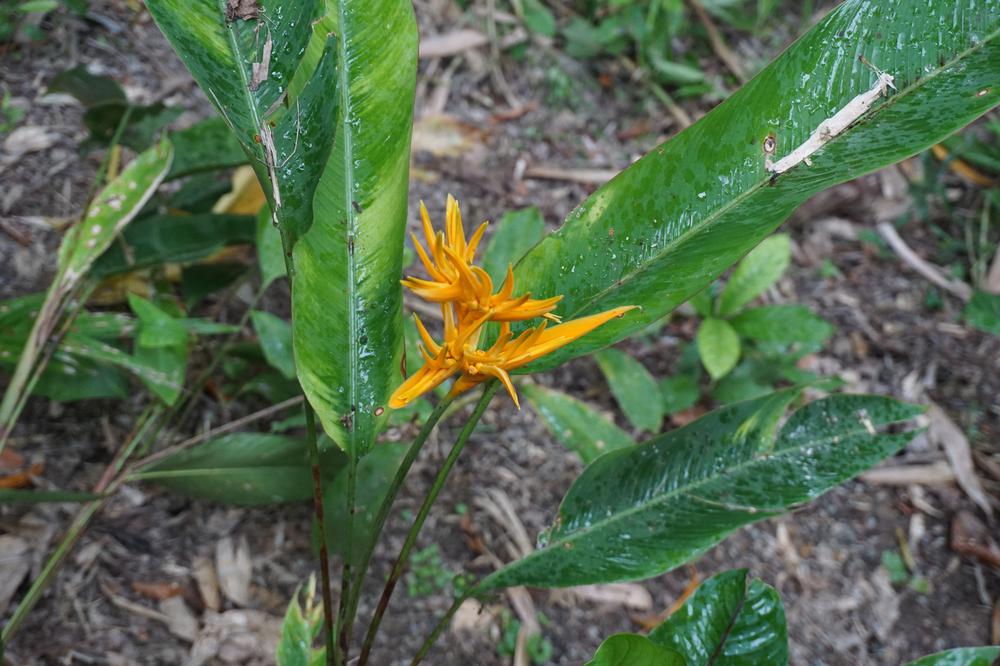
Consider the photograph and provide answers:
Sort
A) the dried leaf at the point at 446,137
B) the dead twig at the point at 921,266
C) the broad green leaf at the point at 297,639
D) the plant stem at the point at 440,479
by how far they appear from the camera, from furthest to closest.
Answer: the dead twig at the point at 921,266 → the dried leaf at the point at 446,137 → the broad green leaf at the point at 297,639 → the plant stem at the point at 440,479

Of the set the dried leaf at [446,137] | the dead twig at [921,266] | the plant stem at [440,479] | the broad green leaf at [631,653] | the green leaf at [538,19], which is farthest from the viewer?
the green leaf at [538,19]

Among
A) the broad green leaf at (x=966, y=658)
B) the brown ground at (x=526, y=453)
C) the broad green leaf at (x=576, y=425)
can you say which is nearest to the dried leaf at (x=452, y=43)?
the brown ground at (x=526, y=453)

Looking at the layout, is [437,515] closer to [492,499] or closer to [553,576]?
[492,499]

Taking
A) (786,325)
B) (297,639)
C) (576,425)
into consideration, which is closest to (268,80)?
(297,639)

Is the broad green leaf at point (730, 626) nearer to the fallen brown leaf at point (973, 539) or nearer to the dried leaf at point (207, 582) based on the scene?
the dried leaf at point (207, 582)

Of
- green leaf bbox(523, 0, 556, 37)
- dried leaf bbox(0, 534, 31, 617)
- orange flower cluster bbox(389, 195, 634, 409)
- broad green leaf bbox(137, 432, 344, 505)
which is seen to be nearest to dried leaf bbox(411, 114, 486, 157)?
green leaf bbox(523, 0, 556, 37)

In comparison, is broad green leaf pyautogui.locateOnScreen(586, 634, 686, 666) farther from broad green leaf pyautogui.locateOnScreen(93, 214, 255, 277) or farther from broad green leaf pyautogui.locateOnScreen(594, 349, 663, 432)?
broad green leaf pyautogui.locateOnScreen(93, 214, 255, 277)
